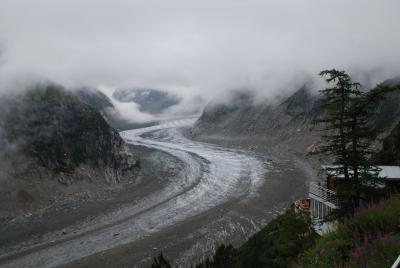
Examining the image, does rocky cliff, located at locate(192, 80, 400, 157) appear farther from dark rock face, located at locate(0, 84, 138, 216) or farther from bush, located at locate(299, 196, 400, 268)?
bush, located at locate(299, 196, 400, 268)

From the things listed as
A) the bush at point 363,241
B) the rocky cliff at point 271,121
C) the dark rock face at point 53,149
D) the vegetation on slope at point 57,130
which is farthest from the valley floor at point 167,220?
the bush at point 363,241

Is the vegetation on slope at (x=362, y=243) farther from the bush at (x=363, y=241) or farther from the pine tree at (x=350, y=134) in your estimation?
the pine tree at (x=350, y=134)

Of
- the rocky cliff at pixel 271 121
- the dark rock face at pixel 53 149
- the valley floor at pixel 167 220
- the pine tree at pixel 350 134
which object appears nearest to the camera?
the pine tree at pixel 350 134

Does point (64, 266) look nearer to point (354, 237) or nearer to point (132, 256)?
point (132, 256)

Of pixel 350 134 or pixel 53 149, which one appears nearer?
pixel 350 134

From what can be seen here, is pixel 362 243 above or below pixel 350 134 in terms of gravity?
below

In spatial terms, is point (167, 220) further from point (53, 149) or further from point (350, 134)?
point (350, 134)

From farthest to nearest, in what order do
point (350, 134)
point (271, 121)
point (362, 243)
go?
point (271, 121)
point (350, 134)
point (362, 243)

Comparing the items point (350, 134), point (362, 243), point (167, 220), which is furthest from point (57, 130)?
point (362, 243)

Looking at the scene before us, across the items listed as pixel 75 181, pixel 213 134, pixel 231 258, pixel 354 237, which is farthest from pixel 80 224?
pixel 213 134
